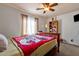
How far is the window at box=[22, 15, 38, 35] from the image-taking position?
4.34 ft

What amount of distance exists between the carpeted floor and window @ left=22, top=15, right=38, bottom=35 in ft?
1.76

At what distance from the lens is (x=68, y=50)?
4.60 ft

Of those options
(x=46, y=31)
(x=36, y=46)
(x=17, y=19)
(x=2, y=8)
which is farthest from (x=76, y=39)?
(x=2, y=8)

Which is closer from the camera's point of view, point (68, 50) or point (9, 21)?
point (9, 21)

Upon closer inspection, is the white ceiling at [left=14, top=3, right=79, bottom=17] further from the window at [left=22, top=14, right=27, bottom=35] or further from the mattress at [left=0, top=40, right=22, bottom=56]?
the mattress at [left=0, top=40, right=22, bottom=56]

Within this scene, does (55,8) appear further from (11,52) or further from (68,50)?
(11,52)

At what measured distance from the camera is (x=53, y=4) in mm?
1252

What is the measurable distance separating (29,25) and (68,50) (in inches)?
29.9

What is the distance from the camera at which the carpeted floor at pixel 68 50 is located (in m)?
1.29

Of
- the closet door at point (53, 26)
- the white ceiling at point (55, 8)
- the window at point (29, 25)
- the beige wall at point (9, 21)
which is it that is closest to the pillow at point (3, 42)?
the beige wall at point (9, 21)

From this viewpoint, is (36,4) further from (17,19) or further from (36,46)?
(36,46)

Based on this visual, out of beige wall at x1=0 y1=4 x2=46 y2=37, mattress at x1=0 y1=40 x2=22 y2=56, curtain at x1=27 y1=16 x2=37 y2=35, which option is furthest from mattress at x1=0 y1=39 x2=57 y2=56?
curtain at x1=27 y1=16 x2=37 y2=35

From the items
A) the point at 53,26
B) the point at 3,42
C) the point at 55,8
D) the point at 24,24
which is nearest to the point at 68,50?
the point at 53,26

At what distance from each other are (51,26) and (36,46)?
1.55 feet
